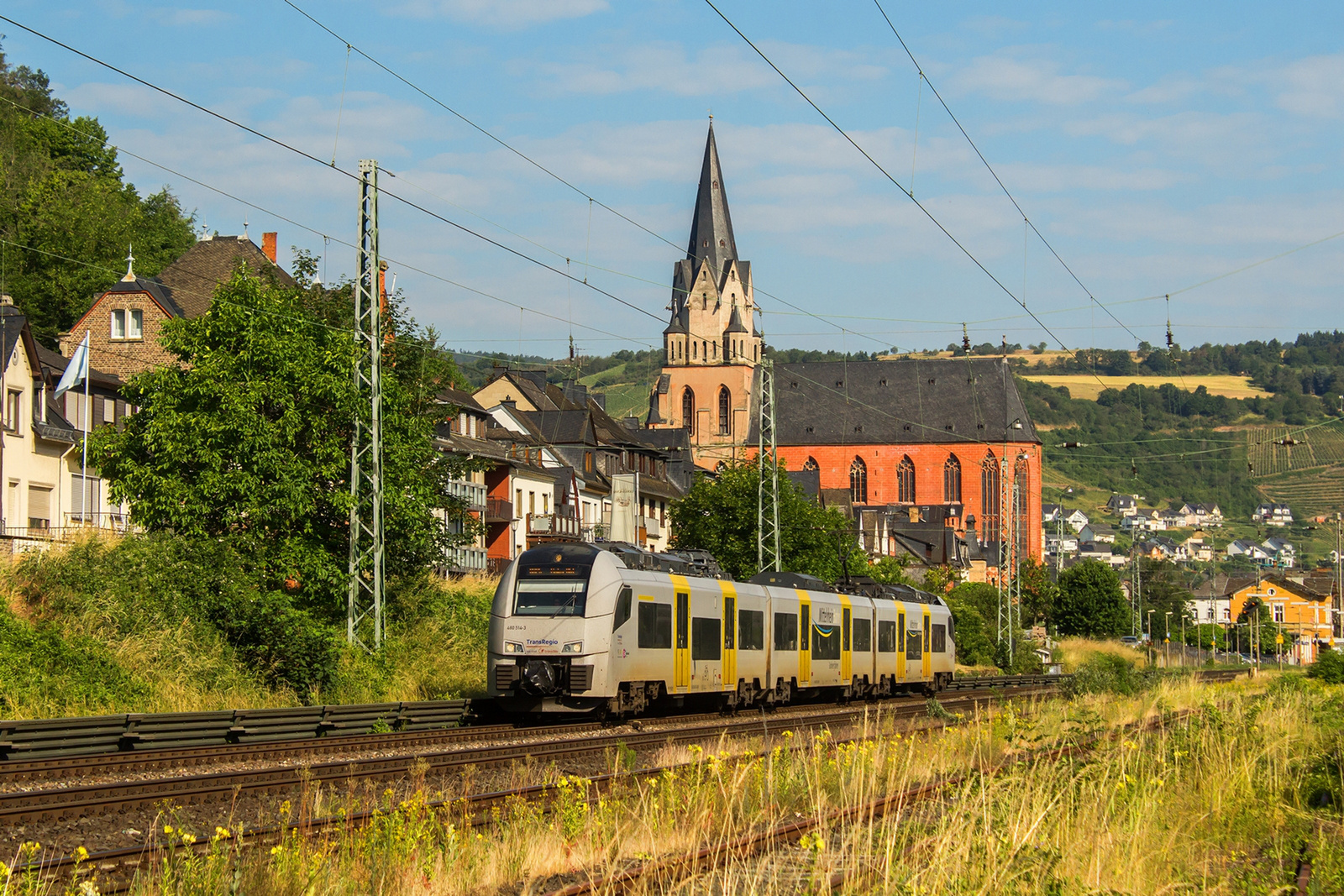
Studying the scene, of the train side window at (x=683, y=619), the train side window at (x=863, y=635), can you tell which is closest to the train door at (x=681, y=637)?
the train side window at (x=683, y=619)

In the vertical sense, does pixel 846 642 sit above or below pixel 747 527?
below

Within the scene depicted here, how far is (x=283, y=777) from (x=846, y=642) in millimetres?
19533

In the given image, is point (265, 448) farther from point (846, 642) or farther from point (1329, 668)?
point (1329, 668)

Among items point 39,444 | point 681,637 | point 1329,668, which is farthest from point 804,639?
point 1329,668

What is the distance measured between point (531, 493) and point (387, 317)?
2499cm

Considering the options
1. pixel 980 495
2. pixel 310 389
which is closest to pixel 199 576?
pixel 310 389

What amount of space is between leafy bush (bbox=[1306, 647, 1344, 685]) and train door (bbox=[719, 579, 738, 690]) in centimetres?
2358

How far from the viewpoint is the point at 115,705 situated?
1947cm

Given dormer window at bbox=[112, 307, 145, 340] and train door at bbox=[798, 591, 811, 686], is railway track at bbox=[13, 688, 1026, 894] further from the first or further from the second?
dormer window at bbox=[112, 307, 145, 340]

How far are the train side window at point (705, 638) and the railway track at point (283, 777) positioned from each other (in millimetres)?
2989

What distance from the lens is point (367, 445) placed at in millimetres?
25938

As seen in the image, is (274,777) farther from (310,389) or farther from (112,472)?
(112,472)

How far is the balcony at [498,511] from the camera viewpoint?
50656mm

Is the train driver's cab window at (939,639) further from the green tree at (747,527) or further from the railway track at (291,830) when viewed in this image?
the railway track at (291,830)
